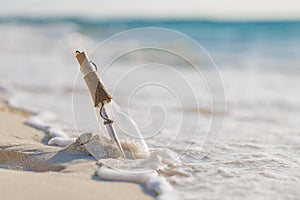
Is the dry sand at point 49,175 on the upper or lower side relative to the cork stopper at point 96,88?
lower

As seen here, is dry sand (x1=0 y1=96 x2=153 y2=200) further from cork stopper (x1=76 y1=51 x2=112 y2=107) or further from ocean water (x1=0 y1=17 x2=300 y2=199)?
cork stopper (x1=76 y1=51 x2=112 y2=107)

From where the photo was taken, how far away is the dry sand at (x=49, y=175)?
2.70 m

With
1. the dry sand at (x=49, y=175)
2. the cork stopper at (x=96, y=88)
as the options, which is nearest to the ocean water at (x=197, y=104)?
the dry sand at (x=49, y=175)

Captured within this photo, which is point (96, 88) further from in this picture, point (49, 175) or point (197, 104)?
point (197, 104)

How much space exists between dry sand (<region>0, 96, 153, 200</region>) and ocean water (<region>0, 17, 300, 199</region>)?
24 centimetres

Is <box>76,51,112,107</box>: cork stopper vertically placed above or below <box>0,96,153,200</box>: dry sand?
above

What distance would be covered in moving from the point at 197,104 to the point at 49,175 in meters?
4.05

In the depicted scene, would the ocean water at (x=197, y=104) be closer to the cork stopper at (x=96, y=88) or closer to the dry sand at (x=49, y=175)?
the dry sand at (x=49, y=175)

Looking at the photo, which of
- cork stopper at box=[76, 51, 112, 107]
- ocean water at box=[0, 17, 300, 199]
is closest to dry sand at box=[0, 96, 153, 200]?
ocean water at box=[0, 17, 300, 199]

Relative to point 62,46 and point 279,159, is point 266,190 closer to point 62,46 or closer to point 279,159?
point 279,159

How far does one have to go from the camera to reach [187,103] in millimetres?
6820

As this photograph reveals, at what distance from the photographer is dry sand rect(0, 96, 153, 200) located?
2.70 m

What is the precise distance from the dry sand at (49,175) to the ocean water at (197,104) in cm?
24

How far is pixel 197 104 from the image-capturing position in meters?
6.85
